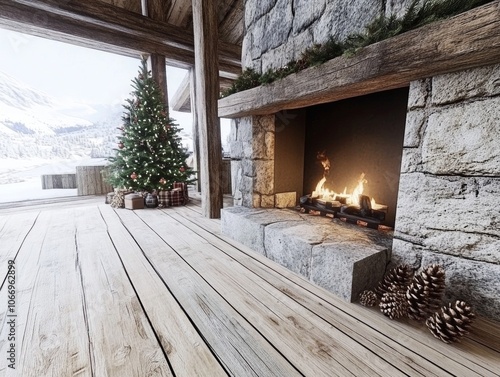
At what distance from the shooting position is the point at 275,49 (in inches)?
82.8

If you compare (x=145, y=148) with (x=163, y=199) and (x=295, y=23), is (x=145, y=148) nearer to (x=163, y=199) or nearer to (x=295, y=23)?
(x=163, y=199)

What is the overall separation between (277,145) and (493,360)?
1.94 metres

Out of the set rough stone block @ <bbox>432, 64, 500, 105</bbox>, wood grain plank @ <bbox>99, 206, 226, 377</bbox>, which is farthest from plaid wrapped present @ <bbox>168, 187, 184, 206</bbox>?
rough stone block @ <bbox>432, 64, 500, 105</bbox>

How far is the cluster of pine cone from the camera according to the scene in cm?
104

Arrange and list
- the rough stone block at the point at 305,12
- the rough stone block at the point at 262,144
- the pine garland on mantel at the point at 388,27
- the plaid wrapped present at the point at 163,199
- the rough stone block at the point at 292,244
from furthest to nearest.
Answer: the plaid wrapped present at the point at 163,199 < the rough stone block at the point at 262,144 < the rough stone block at the point at 305,12 < the rough stone block at the point at 292,244 < the pine garland on mantel at the point at 388,27

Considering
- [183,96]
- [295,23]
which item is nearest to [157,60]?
[183,96]

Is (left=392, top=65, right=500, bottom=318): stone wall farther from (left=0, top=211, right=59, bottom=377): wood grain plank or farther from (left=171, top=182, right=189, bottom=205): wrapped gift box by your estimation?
(left=171, top=182, right=189, bottom=205): wrapped gift box

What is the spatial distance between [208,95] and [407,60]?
2.25m

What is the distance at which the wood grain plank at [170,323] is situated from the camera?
0.93 m

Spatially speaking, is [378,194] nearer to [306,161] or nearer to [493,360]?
[306,161]

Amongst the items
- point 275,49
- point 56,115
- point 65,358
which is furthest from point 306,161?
point 56,115

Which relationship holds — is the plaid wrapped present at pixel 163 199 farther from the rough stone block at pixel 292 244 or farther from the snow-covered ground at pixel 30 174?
the snow-covered ground at pixel 30 174

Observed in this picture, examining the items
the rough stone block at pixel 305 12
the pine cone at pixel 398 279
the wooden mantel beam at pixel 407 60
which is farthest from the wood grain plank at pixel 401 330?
the rough stone block at pixel 305 12

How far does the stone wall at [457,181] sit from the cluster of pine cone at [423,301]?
139 millimetres
